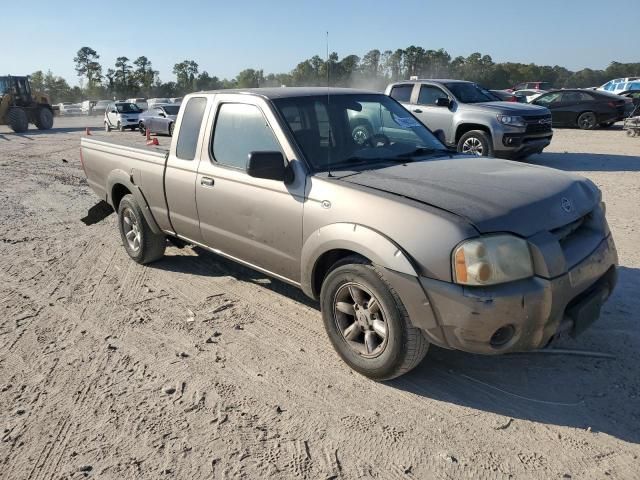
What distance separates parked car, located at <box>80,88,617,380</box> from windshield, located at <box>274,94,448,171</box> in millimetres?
15

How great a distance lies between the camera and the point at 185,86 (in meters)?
71.8

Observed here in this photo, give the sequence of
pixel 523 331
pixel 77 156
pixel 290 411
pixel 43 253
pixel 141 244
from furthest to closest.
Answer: pixel 77 156, pixel 43 253, pixel 141 244, pixel 290 411, pixel 523 331

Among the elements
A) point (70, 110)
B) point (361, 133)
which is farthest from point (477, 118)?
point (70, 110)

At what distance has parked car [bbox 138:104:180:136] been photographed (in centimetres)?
1952

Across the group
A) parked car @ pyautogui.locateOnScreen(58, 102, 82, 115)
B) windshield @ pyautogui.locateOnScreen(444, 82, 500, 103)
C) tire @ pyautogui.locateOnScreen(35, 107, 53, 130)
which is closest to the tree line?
parked car @ pyautogui.locateOnScreen(58, 102, 82, 115)

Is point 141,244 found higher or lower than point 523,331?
lower

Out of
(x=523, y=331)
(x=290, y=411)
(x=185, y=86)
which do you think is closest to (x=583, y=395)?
(x=523, y=331)

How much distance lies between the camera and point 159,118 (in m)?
21.9

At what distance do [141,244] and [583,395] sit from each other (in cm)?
434

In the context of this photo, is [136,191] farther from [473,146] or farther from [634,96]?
[634,96]

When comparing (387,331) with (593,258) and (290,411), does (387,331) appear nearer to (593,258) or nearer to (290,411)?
(290,411)

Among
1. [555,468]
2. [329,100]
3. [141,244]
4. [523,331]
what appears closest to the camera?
[555,468]

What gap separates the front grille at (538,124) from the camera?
10.6 metres

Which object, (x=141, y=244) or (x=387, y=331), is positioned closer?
(x=387, y=331)
